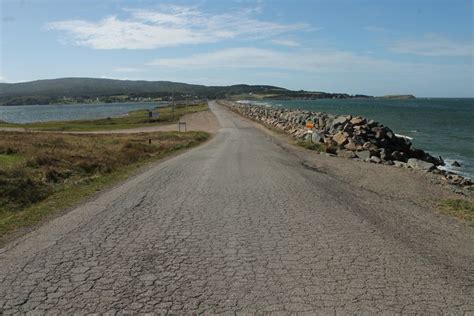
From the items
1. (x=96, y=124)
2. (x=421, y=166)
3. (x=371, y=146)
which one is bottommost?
(x=96, y=124)

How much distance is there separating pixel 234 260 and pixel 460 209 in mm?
7141

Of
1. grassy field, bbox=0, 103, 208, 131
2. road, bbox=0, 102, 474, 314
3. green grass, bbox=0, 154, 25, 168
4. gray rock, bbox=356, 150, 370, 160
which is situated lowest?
grassy field, bbox=0, 103, 208, 131

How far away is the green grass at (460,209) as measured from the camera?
10203 millimetres

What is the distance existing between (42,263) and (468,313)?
564 cm

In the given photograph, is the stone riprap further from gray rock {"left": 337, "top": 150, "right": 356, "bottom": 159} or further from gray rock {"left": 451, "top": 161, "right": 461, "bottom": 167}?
gray rock {"left": 451, "top": 161, "right": 461, "bottom": 167}

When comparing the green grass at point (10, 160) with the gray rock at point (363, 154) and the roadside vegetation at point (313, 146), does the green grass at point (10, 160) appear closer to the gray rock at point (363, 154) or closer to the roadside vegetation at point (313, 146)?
the gray rock at point (363, 154)

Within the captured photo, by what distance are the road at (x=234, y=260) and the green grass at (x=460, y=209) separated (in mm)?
732

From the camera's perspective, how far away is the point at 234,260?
21.8 ft

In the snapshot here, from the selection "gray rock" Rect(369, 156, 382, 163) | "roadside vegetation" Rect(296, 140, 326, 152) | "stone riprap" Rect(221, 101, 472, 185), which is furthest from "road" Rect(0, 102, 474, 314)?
"roadside vegetation" Rect(296, 140, 326, 152)

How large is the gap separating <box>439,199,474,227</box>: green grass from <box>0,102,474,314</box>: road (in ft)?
2.40

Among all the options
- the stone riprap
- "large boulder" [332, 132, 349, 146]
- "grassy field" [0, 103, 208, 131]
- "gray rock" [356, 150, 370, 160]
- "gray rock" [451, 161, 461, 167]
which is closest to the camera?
the stone riprap

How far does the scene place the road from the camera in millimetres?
5273

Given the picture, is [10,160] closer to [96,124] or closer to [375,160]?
[375,160]

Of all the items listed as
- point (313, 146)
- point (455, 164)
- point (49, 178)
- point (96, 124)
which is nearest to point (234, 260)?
point (49, 178)
